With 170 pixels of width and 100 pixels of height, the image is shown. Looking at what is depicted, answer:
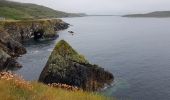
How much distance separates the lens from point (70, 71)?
36.8m

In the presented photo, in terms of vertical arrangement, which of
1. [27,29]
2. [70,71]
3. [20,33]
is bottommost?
[20,33]

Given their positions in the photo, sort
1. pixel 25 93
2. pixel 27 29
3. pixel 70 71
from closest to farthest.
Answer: pixel 25 93 < pixel 70 71 < pixel 27 29

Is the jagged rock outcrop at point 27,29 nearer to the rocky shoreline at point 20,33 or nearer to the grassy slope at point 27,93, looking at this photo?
the rocky shoreline at point 20,33

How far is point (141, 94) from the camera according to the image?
35.8 metres

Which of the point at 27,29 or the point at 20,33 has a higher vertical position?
the point at 27,29

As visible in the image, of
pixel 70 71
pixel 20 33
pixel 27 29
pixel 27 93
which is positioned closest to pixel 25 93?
pixel 27 93

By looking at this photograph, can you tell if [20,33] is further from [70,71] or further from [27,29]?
[70,71]

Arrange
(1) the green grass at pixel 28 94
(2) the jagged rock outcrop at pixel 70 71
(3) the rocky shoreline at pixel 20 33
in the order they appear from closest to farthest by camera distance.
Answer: (1) the green grass at pixel 28 94, (2) the jagged rock outcrop at pixel 70 71, (3) the rocky shoreline at pixel 20 33

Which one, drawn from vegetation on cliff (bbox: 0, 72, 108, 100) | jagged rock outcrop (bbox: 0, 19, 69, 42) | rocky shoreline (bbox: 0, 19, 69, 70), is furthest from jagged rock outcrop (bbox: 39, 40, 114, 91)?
jagged rock outcrop (bbox: 0, 19, 69, 42)

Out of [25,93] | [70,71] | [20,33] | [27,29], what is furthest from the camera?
[27,29]

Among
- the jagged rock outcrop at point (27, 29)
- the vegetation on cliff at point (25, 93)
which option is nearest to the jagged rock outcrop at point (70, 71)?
the vegetation on cliff at point (25, 93)

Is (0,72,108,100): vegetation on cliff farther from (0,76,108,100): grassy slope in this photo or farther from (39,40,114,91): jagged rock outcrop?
(39,40,114,91): jagged rock outcrop

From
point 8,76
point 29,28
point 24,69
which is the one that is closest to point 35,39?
point 29,28

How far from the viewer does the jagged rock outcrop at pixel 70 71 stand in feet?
118
